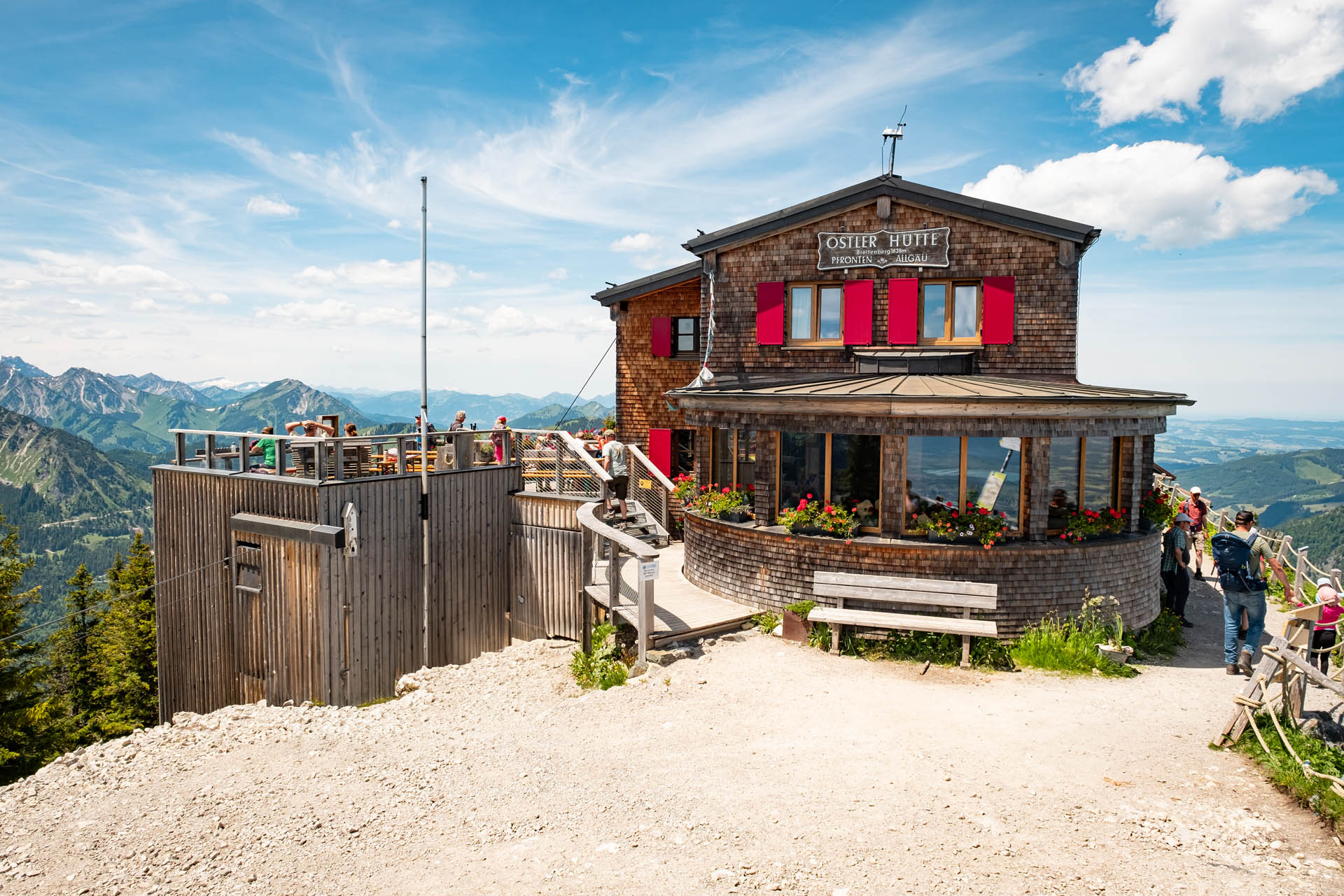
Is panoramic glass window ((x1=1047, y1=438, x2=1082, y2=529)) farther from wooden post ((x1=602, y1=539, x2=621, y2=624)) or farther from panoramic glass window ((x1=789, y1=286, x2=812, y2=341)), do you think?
wooden post ((x1=602, y1=539, x2=621, y2=624))

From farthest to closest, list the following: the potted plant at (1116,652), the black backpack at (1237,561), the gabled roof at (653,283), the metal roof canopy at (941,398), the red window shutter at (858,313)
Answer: the gabled roof at (653,283) < the red window shutter at (858,313) < the metal roof canopy at (941,398) < the potted plant at (1116,652) < the black backpack at (1237,561)

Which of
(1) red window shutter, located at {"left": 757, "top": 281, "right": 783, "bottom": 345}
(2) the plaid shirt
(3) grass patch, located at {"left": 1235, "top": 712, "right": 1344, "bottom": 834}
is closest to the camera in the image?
(3) grass patch, located at {"left": 1235, "top": 712, "right": 1344, "bottom": 834}

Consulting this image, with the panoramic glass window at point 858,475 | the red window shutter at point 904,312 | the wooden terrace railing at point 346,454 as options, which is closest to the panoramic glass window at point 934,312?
the red window shutter at point 904,312

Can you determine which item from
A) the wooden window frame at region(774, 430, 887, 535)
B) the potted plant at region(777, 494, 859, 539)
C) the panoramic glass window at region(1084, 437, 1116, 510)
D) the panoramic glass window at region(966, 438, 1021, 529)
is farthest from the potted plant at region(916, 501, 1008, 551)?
the panoramic glass window at region(1084, 437, 1116, 510)

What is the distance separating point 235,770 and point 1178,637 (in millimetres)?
13438

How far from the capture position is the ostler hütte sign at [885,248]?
52.2 ft

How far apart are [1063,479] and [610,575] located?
707 cm

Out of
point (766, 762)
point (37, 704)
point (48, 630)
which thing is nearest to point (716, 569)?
point (766, 762)

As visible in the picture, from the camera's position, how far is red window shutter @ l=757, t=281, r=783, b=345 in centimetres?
1681

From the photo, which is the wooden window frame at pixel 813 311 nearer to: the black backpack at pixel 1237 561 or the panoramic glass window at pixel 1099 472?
the panoramic glass window at pixel 1099 472

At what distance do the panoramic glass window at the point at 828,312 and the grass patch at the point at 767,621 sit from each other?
713 centimetres

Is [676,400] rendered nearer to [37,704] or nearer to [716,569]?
[716,569]

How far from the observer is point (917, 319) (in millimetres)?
16016

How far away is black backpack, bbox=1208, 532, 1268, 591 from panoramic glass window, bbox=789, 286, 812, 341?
896 cm
